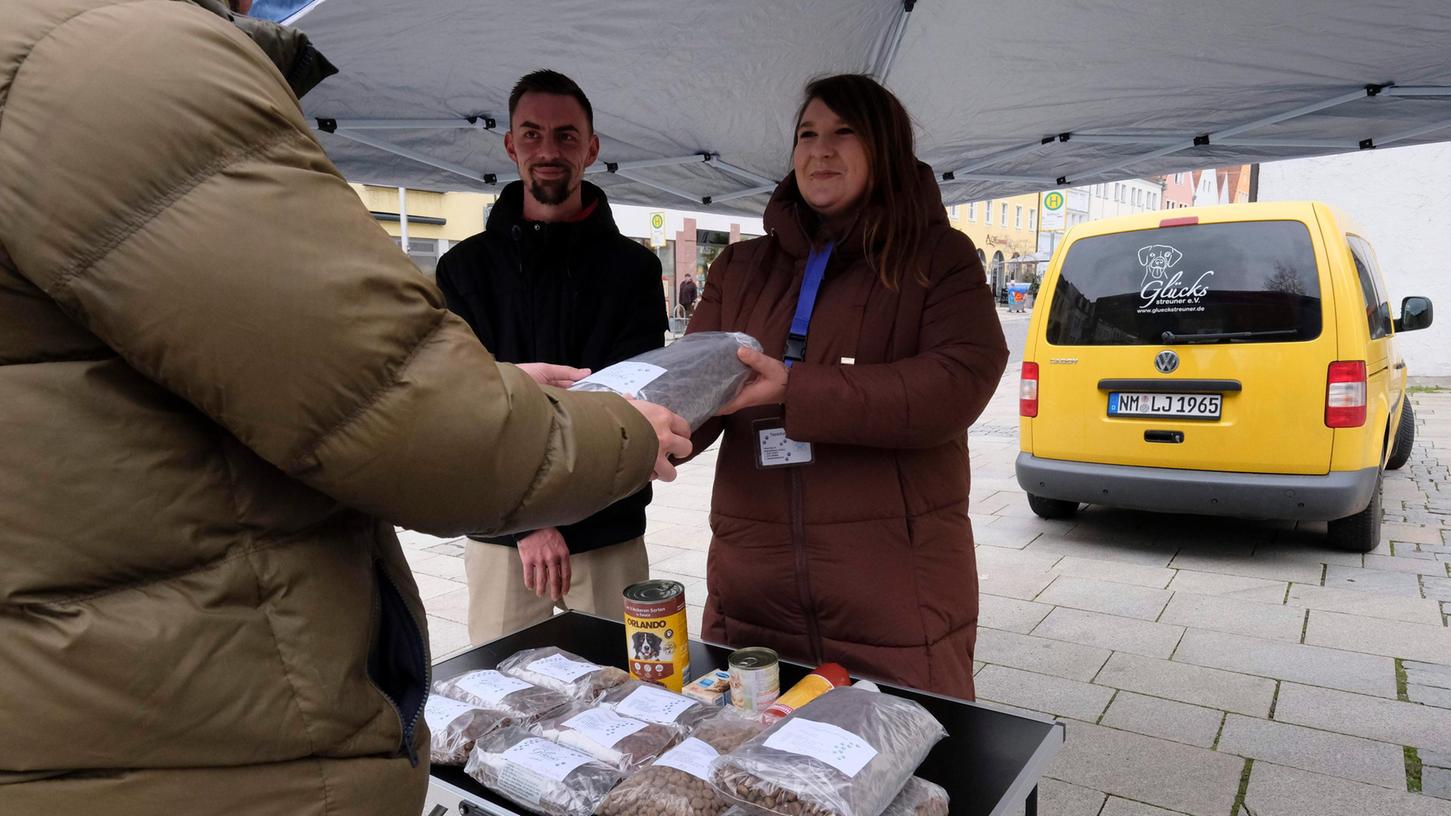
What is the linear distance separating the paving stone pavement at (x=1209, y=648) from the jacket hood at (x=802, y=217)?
76.9 inches

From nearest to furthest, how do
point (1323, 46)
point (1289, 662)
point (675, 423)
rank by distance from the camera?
point (675, 423) → point (1323, 46) → point (1289, 662)

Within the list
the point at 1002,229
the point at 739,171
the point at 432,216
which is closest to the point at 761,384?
the point at 739,171

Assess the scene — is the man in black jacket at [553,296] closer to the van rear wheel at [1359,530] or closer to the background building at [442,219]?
the van rear wheel at [1359,530]

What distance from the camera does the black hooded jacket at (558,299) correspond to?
2631 mm

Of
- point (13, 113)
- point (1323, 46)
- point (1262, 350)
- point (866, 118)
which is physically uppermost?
point (1323, 46)

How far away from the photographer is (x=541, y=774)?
1.31 m

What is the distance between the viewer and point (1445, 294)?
12602 mm

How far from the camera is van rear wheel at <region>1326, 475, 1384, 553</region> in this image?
499 centimetres

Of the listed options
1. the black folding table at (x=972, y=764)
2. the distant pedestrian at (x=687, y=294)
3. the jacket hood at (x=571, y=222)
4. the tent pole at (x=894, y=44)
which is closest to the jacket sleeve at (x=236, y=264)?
the black folding table at (x=972, y=764)

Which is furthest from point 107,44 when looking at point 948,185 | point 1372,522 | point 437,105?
point 1372,522

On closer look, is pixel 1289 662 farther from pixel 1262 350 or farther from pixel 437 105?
pixel 437 105

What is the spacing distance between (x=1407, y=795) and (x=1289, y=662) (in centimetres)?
106

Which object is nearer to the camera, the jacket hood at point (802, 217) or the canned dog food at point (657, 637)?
the canned dog food at point (657, 637)

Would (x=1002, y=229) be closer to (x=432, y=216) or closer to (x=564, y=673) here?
(x=432, y=216)
